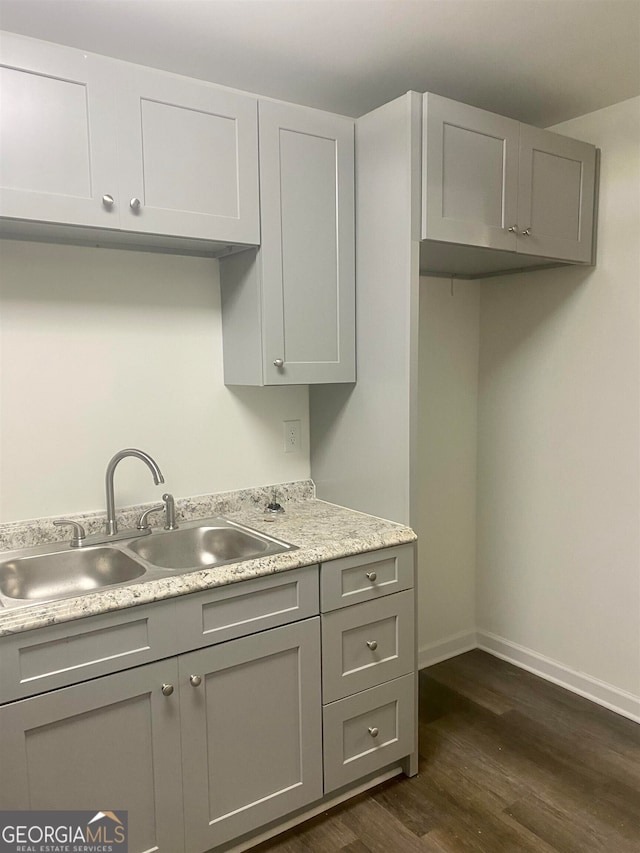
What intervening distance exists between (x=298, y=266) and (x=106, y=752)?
1579 millimetres

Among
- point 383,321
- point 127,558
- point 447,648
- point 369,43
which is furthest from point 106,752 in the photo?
point 369,43

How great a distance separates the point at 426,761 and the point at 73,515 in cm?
156

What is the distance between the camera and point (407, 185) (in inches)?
80.9

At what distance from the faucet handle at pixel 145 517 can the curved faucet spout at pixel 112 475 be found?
0.28 feet

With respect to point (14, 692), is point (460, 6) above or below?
above

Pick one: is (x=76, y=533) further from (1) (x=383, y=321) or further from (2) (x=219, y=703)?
(1) (x=383, y=321)

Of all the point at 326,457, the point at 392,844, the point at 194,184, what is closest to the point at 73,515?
the point at 326,457

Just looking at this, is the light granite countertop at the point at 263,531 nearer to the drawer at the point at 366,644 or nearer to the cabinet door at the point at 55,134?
the drawer at the point at 366,644

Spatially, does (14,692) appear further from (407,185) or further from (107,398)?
(407,185)

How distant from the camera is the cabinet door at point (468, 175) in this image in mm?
2070

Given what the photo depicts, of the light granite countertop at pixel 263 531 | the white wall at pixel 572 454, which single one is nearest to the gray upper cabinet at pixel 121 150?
the light granite countertop at pixel 263 531

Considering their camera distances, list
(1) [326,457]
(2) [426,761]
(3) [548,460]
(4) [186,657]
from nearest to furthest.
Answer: (4) [186,657]
(2) [426,761]
(1) [326,457]
(3) [548,460]

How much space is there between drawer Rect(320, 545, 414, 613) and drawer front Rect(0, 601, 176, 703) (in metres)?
0.52

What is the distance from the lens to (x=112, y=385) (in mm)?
2182
